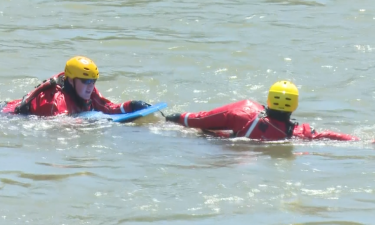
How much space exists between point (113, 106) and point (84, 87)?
73cm

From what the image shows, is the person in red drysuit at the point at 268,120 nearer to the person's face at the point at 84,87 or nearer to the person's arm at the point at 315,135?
the person's arm at the point at 315,135

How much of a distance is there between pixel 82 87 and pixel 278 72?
4.48m

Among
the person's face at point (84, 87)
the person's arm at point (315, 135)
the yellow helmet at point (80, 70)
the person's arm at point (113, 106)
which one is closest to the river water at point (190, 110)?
the person's arm at point (315, 135)

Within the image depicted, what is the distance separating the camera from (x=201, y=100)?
1180cm

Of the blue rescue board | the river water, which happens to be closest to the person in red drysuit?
the river water

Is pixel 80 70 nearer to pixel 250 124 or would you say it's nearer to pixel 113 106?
pixel 113 106

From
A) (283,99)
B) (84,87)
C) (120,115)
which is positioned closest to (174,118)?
(120,115)

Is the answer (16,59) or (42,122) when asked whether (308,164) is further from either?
(16,59)

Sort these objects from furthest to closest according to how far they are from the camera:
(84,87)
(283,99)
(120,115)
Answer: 1. (120,115)
2. (84,87)
3. (283,99)

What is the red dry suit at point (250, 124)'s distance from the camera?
29.9ft

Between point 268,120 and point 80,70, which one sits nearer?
point 268,120

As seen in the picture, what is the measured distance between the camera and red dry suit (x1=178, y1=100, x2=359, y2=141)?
911 cm

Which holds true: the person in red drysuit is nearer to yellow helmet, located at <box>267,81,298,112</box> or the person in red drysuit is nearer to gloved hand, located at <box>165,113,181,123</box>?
yellow helmet, located at <box>267,81,298,112</box>

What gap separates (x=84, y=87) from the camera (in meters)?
9.88
